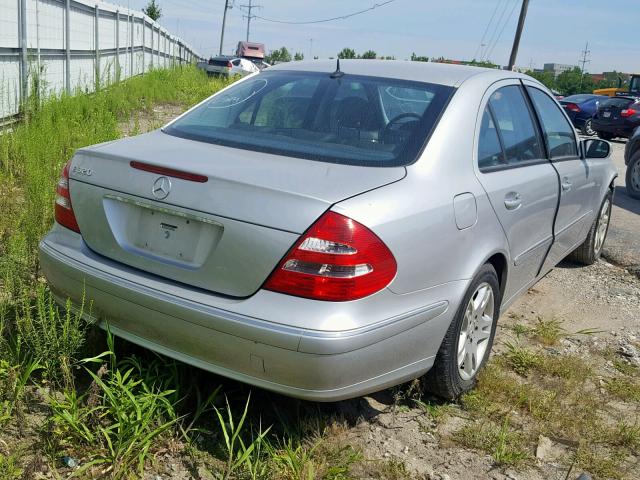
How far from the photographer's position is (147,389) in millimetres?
2947

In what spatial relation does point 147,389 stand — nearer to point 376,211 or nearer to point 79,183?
point 79,183

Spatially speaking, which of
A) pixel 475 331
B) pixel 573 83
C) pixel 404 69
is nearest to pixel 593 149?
pixel 404 69

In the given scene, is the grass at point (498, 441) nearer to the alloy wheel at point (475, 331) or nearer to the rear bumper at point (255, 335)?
the alloy wheel at point (475, 331)

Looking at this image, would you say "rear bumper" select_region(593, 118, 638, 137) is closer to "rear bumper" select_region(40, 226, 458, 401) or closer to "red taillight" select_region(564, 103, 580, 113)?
"red taillight" select_region(564, 103, 580, 113)

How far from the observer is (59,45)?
37.3 feet

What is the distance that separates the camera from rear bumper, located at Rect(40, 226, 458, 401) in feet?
8.32

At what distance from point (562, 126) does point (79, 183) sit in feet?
10.6

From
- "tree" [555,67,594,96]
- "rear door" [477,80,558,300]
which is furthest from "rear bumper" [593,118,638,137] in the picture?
"tree" [555,67,594,96]

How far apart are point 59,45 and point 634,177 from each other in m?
9.05

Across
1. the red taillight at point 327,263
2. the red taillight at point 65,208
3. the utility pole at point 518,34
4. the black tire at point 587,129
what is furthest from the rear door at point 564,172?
the utility pole at point 518,34

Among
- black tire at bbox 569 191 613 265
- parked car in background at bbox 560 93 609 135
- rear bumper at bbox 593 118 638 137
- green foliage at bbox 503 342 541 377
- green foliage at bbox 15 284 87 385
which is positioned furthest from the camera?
parked car in background at bbox 560 93 609 135

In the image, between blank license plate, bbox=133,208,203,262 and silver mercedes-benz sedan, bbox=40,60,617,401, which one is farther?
blank license plate, bbox=133,208,203,262

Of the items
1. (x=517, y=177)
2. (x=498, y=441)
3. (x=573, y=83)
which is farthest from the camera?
(x=573, y=83)

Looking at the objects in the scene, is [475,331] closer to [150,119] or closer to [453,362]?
[453,362]
